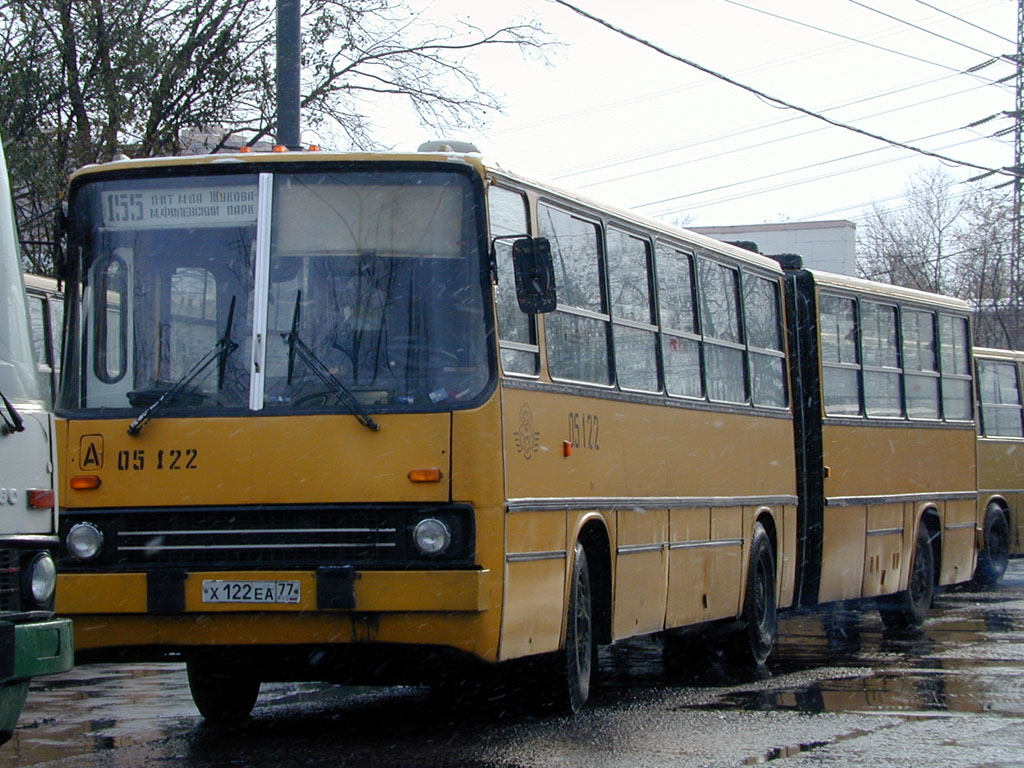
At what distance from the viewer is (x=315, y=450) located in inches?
349

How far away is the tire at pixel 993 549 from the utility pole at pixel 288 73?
40.8 ft

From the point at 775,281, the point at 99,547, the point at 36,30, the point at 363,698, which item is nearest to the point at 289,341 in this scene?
the point at 99,547

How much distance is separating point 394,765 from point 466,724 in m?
1.66

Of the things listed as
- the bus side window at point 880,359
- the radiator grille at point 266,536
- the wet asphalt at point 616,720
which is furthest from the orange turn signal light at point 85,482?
the bus side window at point 880,359

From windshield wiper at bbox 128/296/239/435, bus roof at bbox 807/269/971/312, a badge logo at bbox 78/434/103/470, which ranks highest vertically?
bus roof at bbox 807/269/971/312

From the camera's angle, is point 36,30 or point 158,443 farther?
point 36,30

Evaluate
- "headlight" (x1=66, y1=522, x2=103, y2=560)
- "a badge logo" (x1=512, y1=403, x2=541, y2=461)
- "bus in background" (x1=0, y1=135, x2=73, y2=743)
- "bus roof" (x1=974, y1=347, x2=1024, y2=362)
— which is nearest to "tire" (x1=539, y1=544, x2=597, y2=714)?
"a badge logo" (x1=512, y1=403, x2=541, y2=461)

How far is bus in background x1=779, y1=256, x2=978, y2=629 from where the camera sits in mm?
15883

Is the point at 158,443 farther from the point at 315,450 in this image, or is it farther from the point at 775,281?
the point at 775,281

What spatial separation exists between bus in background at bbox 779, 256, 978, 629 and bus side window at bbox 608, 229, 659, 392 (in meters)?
4.22

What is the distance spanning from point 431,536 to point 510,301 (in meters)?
1.42

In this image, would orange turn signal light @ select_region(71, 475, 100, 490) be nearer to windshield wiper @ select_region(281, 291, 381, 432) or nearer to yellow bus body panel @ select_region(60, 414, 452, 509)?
yellow bus body panel @ select_region(60, 414, 452, 509)

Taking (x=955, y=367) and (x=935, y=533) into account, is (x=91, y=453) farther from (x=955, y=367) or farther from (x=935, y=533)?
(x=955, y=367)

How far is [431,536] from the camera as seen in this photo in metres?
8.73
